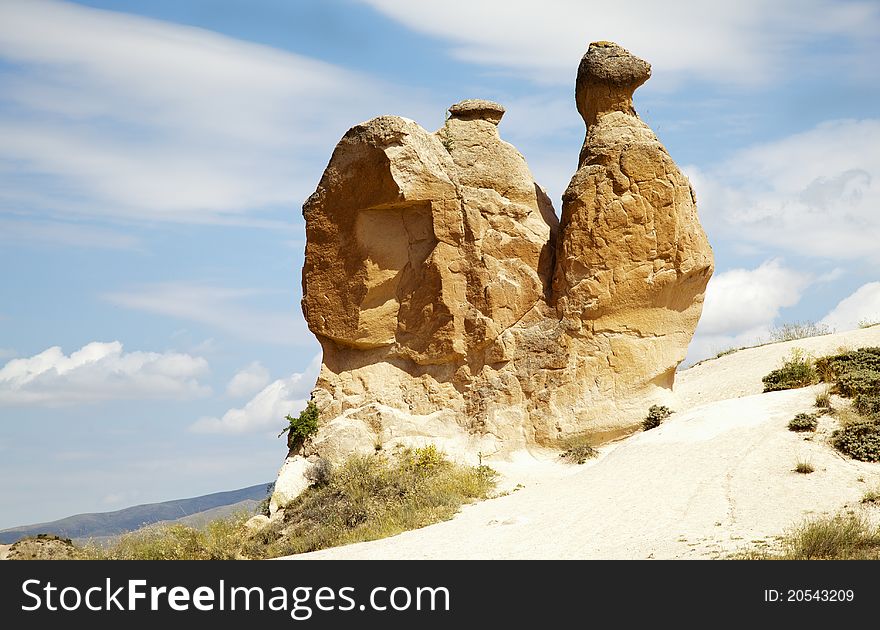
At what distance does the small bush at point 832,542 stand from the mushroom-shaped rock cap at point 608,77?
32.0 ft

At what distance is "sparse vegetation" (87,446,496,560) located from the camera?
1489 centimetres

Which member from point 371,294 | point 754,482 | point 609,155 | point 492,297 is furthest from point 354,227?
point 754,482

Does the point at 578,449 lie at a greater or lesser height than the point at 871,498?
greater

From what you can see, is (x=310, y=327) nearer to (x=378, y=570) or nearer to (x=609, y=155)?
A: (x=609, y=155)

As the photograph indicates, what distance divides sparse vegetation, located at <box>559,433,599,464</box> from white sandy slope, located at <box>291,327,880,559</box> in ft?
0.66

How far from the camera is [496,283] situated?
18312 millimetres

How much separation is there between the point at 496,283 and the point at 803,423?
573cm

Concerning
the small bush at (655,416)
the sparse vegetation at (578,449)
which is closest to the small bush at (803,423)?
the small bush at (655,416)

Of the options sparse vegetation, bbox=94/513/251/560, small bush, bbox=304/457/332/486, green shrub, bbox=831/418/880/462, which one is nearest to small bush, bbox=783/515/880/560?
green shrub, bbox=831/418/880/462

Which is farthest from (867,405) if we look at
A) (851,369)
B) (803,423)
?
(851,369)

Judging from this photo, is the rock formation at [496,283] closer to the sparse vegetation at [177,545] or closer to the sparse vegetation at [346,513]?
the sparse vegetation at [346,513]

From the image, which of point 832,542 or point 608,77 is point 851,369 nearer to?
point 608,77

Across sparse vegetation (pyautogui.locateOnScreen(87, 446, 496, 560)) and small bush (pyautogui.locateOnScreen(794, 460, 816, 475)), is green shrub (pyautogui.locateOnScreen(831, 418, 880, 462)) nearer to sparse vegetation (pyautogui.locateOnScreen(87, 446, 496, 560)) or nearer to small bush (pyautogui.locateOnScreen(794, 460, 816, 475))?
small bush (pyautogui.locateOnScreen(794, 460, 816, 475))

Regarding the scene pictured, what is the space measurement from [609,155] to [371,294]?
4.81m
